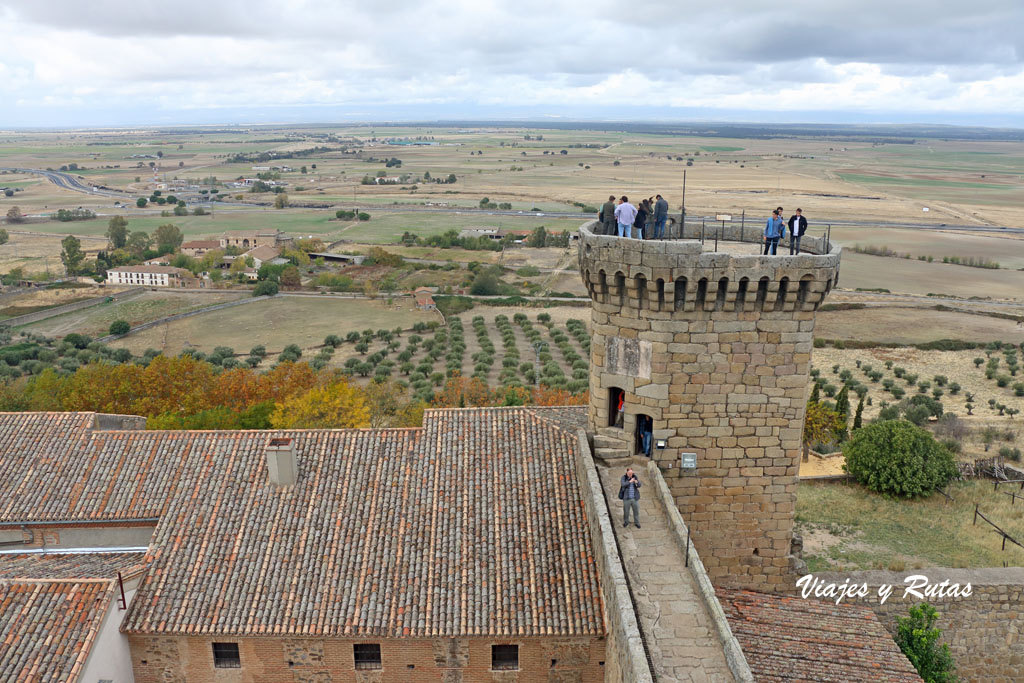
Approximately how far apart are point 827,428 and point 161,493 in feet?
91.5

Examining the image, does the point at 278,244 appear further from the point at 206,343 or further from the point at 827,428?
the point at 827,428

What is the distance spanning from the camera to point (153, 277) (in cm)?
9062

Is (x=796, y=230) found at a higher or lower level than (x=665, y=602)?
higher

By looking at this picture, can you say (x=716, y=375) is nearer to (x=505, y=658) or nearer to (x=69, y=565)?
(x=505, y=658)

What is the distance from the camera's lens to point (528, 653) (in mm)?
13266

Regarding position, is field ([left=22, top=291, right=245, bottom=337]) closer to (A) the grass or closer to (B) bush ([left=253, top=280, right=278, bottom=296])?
(B) bush ([left=253, top=280, right=278, bottom=296])

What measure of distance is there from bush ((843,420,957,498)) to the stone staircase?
43.4 feet

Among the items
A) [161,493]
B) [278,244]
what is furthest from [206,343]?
[161,493]

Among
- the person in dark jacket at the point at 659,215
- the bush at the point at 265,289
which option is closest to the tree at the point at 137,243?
Result: the bush at the point at 265,289

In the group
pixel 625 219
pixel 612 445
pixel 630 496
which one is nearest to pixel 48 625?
pixel 630 496

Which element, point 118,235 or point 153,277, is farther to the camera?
point 118,235

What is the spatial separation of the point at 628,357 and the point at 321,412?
19765 mm

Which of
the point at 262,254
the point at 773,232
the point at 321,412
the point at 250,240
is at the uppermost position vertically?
the point at 773,232

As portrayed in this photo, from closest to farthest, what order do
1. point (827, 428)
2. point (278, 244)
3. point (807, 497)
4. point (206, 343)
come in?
1. point (807, 497)
2. point (827, 428)
3. point (206, 343)
4. point (278, 244)
